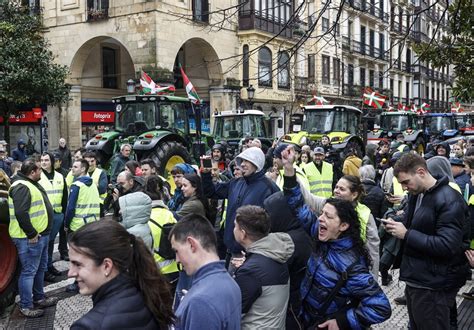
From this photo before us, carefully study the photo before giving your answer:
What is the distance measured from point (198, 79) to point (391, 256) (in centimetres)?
2496

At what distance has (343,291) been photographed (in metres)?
3.03

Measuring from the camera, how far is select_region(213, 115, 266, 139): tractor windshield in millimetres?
17031

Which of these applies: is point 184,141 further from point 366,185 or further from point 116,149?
point 366,185

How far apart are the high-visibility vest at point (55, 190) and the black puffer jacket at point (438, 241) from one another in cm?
509

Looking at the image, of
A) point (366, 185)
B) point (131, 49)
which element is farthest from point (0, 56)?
point (366, 185)

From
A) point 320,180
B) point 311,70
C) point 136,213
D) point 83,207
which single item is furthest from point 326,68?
point 136,213

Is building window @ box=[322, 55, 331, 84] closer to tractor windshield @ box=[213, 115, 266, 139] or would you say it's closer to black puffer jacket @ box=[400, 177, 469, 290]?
tractor windshield @ box=[213, 115, 266, 139]

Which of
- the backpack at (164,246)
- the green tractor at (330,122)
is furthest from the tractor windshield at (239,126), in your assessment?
the backpack at (164,246)

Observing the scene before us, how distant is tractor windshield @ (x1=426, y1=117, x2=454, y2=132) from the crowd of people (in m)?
20.6

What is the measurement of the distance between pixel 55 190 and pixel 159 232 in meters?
3.23

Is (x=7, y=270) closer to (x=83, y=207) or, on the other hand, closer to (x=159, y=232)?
(x=83, y=207)

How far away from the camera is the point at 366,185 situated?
21.0 ft

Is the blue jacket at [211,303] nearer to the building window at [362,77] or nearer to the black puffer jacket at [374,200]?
the black puffer jacket at [374,200]

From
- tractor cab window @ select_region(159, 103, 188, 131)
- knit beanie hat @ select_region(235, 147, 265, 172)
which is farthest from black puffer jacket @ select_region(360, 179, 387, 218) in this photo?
tractor cab window @ select_region(159, 103, 188, 131)
